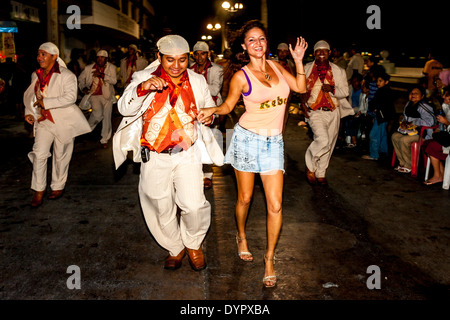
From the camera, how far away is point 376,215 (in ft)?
17.1

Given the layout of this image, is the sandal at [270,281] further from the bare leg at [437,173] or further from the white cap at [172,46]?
the bare leg at [437,173]

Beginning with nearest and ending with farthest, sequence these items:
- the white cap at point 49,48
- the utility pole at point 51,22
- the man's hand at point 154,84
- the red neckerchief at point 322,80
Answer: the man's hand at point 154,84, the white cap at point 49,48, the red neckerchief at point 322,80, the utility pole at point 51,22

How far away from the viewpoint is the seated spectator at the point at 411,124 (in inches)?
270

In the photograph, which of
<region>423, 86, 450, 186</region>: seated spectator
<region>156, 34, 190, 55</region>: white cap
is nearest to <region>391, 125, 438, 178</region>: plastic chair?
<region>423, 86, 450, 186</region>: seated spectator

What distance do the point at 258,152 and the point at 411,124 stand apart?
455cm

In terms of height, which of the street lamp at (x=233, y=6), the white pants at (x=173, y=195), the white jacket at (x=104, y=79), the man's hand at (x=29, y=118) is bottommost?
the white pants at (x=173, y=195)

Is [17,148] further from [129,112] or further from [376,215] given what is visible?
[376,215]

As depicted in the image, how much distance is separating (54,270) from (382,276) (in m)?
2.99

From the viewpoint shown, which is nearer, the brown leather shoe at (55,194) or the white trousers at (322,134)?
the brown leather shoe at (55,194)

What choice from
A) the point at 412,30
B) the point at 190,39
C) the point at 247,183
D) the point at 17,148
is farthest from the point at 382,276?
the point at 190,39

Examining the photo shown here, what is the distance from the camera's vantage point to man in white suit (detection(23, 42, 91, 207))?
5.41 m

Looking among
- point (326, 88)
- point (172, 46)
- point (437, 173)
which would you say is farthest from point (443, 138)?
point (172, 46)

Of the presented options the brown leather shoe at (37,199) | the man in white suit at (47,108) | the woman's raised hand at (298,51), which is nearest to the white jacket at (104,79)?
the man in white suit at (47,108)

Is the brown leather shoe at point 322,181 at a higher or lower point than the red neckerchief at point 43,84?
lower
